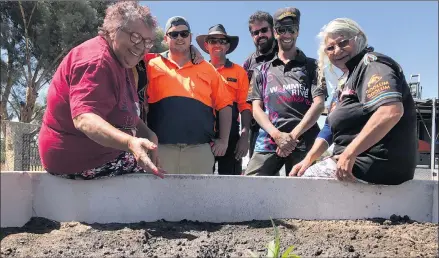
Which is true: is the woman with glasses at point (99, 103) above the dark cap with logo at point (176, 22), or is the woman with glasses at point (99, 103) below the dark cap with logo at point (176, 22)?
below

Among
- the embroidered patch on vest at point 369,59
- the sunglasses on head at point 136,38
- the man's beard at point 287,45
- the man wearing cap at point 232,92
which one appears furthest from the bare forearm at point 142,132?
the man's beard at point 287,45

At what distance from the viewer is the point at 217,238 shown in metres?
2.26

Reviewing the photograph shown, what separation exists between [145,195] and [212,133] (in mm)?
1100

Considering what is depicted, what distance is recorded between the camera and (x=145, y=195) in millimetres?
2598

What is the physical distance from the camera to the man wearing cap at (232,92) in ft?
13.1

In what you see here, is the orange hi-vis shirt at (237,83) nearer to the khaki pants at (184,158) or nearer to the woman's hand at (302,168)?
the khaki pants at (184,158)

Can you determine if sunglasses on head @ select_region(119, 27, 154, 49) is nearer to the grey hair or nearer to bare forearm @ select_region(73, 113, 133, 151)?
bare forearm @ select_region(73, 113, 133, 151)

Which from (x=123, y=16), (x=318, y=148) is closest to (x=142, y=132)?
(x=123, y=16)

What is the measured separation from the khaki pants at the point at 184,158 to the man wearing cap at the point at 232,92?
522 millimetres

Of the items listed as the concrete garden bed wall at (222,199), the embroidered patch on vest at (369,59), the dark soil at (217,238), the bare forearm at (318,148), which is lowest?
the dark soil at (217,238)

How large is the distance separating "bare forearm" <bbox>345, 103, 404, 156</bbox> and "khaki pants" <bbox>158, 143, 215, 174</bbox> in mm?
1442

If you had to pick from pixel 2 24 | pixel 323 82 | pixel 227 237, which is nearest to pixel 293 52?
pixel 323 82

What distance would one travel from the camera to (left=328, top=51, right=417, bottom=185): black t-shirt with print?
7.73 feet

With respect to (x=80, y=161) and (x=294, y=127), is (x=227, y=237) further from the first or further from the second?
(x=294, y=127)
